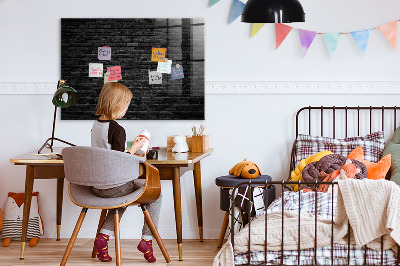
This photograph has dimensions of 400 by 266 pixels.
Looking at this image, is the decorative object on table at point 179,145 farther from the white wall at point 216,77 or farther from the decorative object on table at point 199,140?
the white wall at point 216,77

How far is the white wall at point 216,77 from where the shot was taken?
14.2 ft

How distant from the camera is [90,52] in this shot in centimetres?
440

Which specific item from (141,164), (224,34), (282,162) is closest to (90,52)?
(224,34)

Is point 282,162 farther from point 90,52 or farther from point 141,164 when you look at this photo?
point 90,52

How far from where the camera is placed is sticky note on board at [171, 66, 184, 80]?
438cm

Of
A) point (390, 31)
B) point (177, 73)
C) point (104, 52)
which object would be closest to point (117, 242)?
point (177, 73)

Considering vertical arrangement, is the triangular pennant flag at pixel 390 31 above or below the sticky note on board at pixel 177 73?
above

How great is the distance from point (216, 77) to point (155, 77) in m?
0.44

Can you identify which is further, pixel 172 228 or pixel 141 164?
pixel 172 228

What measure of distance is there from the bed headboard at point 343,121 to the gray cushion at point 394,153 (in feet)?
0.47

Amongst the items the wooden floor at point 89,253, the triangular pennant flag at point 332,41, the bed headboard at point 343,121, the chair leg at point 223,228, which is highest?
the triangular pennant flag at point 332,41

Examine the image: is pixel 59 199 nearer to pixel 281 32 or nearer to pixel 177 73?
pixel 177 73

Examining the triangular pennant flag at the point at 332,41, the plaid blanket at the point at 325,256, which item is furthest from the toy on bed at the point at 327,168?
the triangular pennant flag at the point at 332,41

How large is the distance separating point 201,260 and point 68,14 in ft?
6.61
